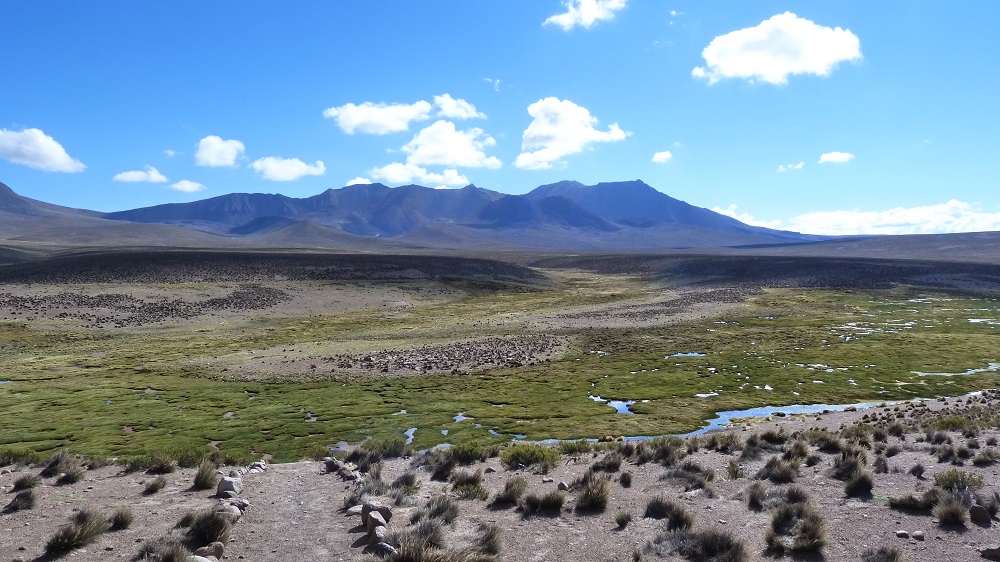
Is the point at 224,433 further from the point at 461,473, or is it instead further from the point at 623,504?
the point at 623,504

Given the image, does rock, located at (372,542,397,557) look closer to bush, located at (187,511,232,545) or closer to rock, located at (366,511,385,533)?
rock, located at (366,511,385,533)

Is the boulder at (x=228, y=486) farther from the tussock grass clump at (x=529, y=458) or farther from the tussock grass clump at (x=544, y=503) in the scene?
the tussock grass clump at (x=529, y=458)

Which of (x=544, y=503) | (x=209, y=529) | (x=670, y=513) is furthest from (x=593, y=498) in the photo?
(x=209, y=529)

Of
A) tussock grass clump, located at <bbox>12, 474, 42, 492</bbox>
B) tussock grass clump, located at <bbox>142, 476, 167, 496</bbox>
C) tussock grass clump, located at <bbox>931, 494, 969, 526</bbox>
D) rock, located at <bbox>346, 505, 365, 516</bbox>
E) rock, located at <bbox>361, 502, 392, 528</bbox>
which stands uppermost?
tussock grass clump, located at <bbox>931, 494, 969, 526</bbox>

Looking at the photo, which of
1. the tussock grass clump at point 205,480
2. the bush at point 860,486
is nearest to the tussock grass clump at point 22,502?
the tussock grass clump at point 205,480

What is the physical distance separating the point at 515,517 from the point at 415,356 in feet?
100

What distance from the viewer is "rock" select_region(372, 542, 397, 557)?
29.8 feet

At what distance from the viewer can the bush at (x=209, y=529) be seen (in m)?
9.75

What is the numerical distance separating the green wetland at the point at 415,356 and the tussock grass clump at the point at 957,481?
12006 millimetres

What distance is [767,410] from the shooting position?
28000 mm

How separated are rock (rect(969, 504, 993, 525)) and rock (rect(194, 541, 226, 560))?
1327 cm

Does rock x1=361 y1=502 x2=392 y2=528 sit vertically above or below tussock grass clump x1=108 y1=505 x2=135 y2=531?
below

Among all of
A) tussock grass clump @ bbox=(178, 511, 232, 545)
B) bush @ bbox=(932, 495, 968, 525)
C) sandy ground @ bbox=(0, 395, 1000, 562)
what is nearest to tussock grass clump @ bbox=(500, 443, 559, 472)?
sandy ground @ bbox=(0, 395, 1000, 562)

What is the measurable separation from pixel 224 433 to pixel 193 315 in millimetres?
45797
